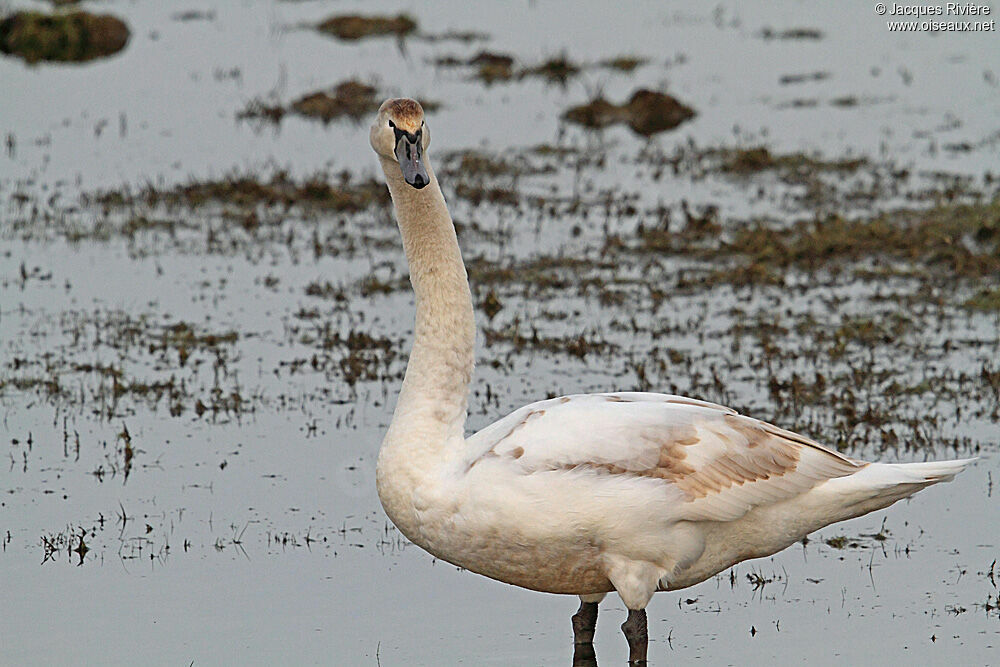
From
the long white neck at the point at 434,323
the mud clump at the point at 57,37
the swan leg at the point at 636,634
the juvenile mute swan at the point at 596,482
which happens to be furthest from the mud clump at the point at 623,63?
the swan leg at the point at 636,634

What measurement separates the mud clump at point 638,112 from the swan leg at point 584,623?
14688mm

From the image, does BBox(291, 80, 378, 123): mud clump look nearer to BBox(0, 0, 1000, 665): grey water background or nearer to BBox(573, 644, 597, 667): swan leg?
BBox(0, 0, 1000, 665): grey water background

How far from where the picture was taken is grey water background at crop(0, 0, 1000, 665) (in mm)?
7371

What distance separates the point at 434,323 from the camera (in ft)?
22.6

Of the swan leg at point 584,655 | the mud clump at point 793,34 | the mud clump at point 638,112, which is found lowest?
the swan leg at point 584,655

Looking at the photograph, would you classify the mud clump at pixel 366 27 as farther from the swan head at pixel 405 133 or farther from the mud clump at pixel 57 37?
the swan head at pixel 405 133

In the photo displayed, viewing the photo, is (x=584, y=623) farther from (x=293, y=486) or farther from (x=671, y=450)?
(x=293, y=486)

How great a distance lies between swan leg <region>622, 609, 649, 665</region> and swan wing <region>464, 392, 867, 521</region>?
487 millimetres

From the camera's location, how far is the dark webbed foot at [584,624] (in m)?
6.97

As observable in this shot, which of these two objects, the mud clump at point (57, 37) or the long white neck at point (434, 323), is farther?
the mud clump at point (57, 37)

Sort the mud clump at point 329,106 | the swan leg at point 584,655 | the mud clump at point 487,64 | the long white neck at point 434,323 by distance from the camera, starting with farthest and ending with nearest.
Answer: the mud clump at point 487,64, the mud clump at point 329,106, the swan leg at point 584,655, the long white neck at point 434,323

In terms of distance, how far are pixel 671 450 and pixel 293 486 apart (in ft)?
11.4

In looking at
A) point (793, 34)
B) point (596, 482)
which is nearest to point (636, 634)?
point (596, 482)

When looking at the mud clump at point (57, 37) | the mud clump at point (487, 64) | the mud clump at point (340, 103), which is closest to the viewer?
the mud clump at point (340, 103)
